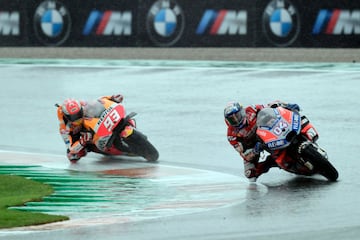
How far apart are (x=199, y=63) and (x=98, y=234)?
16070 mm

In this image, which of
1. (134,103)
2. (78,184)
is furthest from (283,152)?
(134,103)

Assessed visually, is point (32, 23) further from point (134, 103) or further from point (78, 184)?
point (78, 184)

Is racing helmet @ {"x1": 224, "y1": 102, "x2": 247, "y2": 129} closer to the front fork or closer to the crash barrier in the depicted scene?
the front fork

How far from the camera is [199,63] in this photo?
25781mm

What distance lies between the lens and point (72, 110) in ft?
50.0

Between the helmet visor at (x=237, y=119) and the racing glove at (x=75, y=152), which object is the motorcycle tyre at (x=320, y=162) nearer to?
the helmet visor at (x=237, y=119)

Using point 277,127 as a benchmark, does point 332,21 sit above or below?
below

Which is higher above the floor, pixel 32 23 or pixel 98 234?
pixel 98 234

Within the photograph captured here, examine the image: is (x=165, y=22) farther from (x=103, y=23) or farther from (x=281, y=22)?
(x=281, y=22)

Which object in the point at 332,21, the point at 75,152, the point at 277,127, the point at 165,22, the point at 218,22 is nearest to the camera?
the point at 277,127

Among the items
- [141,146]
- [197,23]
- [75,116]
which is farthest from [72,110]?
[197,23]

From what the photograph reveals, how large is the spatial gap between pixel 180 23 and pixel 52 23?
3397mm

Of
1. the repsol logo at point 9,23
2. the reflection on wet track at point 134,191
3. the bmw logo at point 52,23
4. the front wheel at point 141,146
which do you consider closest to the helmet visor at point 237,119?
the reflection on wet track at point 134,191

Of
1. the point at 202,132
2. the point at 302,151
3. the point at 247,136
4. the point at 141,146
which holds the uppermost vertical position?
the point at 302,151
